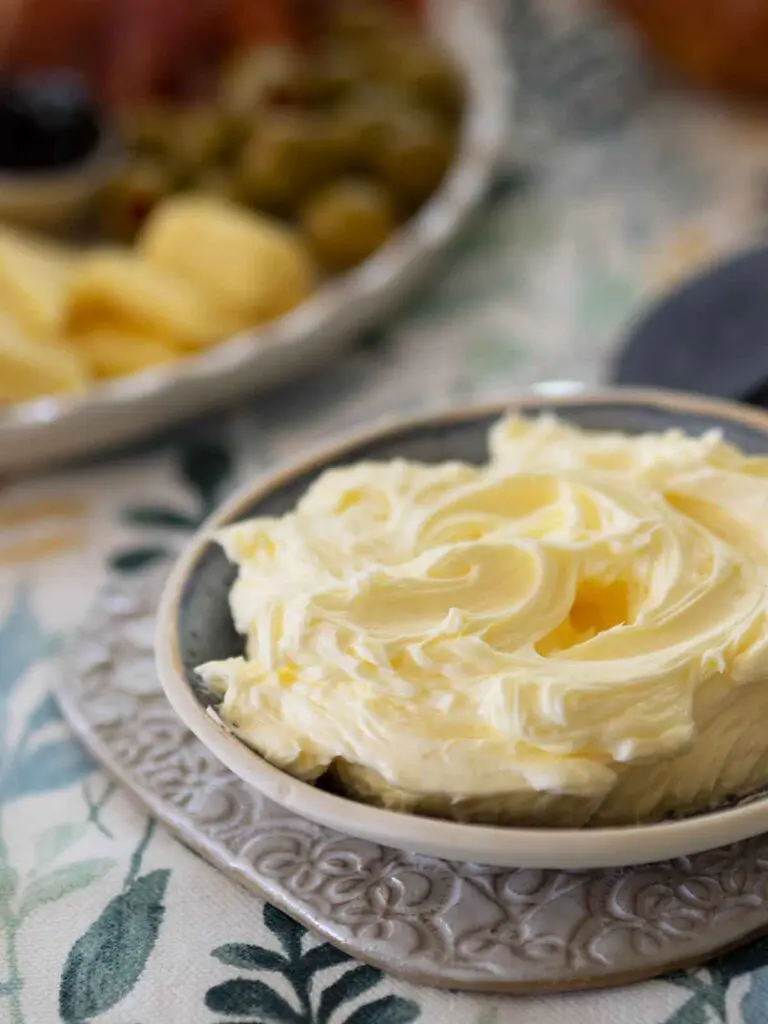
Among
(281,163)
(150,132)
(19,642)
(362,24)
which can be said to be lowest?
(19,642)

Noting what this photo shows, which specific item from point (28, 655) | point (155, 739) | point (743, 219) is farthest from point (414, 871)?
point (743, 219)

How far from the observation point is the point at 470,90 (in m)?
1.39

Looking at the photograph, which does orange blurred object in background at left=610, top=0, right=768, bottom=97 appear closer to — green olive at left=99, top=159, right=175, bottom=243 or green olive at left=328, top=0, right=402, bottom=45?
green olive at left=328, top=0, right=402, bottom=45

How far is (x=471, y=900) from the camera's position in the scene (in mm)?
549

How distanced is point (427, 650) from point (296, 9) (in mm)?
1227

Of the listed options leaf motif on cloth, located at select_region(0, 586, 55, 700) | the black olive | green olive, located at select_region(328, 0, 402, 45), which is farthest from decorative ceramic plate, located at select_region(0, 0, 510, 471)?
the black olive

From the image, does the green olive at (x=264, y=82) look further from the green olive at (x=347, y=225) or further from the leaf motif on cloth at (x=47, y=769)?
the leaf motif on cloth at (x=47, y=769)

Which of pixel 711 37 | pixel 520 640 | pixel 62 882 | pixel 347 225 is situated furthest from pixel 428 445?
pixel 711 37

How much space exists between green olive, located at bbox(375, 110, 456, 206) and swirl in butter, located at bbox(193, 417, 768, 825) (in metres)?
0.66

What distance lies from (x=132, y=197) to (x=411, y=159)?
0.30 m

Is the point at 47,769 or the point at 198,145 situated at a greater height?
the point at 198,145

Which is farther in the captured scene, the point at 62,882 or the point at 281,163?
the point at 281,163

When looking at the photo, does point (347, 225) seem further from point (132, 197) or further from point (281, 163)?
point (132, 197)

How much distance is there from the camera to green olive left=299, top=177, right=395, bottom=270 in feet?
3.84
